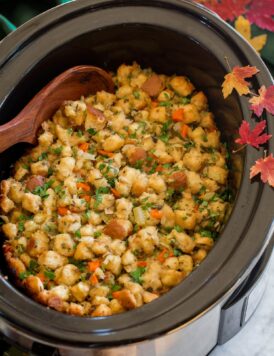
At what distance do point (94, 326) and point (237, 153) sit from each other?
619 millimetres

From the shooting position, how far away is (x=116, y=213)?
1.67 metres

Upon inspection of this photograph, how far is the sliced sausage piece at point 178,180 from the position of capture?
1679 millimetres

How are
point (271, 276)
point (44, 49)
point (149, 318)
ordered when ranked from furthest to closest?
point (271, 276)
point (44, 49)
point (149, 318)

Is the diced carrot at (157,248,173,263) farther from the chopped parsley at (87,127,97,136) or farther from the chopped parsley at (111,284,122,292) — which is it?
the chopped parsley at (87,127,97,136)

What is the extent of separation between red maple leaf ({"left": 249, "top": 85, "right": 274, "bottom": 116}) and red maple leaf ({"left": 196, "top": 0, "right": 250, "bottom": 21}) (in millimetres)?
827

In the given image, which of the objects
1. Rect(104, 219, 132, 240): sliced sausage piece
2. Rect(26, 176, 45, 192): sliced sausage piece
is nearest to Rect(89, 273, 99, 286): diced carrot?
Rect(104, 219, 132, 240): sliced sausage piece

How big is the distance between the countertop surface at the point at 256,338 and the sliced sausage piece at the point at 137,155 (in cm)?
60

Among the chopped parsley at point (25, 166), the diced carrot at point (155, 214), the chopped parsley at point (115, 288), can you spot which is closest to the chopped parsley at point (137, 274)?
the chopped parsley at point (115, 288)

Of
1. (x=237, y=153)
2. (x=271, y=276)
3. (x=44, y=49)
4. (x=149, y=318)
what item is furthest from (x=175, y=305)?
(x=44, y=49)

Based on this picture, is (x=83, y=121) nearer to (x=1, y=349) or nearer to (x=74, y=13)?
(x=74, y=13)

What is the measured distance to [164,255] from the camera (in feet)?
5.25

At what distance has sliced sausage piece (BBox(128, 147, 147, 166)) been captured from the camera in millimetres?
1745

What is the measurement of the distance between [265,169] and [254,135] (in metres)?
0.11

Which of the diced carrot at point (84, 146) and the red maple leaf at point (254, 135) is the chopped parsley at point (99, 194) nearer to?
the diced carrot at point (84, 146)
